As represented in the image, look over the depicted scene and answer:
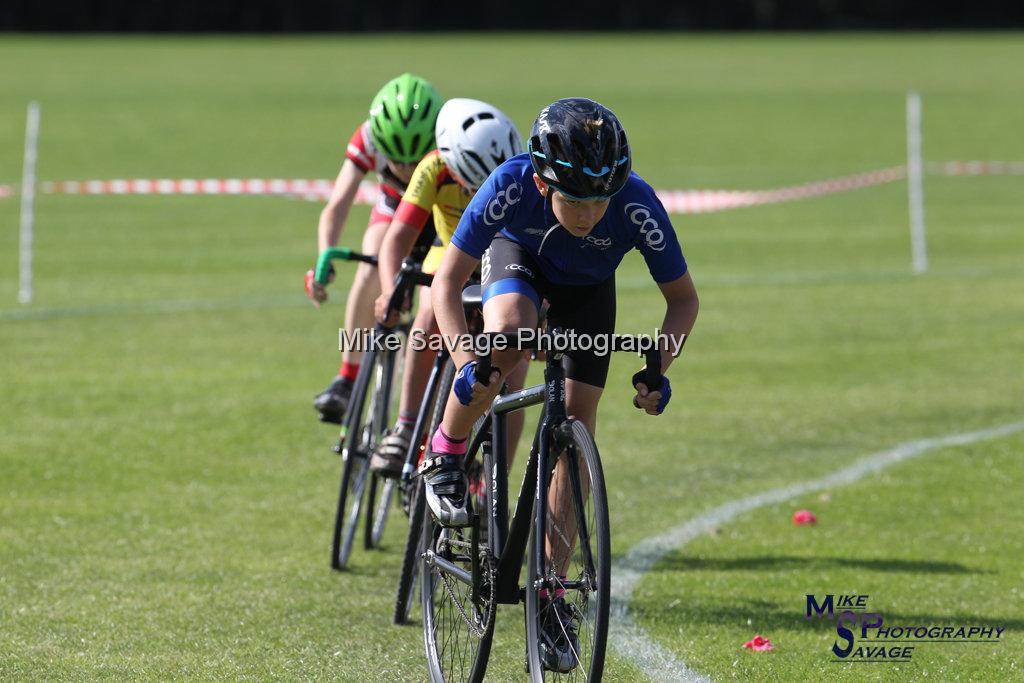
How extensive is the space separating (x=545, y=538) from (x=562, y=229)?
3.60 ft

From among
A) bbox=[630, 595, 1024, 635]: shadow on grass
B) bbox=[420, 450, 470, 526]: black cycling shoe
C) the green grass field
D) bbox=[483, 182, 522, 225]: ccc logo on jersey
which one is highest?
bbox=[483, 182, 522, 225]: ccc logo on jersey

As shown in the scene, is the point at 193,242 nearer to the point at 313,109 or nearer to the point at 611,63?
the point at 313,109

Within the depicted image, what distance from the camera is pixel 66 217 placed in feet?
71.2

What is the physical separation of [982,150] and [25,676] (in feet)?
90.5

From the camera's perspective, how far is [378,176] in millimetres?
7938

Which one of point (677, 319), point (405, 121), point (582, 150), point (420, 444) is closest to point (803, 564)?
point (420, 444)

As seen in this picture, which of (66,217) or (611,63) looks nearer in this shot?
(66,217)

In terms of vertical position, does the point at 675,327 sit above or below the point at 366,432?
above

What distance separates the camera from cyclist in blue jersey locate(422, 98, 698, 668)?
16.6 feet

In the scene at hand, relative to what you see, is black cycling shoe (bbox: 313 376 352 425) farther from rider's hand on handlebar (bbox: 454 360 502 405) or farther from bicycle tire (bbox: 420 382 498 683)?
rider's hand on handlebar (bbox: 454 360 502 405)

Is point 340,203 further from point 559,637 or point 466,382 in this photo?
point 559,637

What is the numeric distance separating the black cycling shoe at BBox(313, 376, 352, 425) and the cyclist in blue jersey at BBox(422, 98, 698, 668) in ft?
8.25

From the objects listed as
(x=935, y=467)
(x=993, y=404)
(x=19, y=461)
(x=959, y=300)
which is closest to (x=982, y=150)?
(x=959, y=300)

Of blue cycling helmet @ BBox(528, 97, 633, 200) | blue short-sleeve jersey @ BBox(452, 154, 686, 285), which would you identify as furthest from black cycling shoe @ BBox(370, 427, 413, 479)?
blue cycling helmet @ BBox(528, 97, 633, 200)
